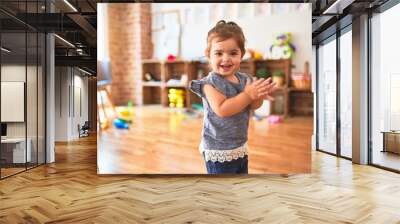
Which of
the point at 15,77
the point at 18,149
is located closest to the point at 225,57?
the point at 15,77

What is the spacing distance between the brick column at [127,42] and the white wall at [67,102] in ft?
6.77

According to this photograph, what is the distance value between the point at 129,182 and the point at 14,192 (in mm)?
1393

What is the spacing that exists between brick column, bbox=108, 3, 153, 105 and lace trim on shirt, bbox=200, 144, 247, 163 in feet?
4.50

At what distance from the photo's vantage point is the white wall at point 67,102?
761cm

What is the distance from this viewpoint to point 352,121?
744cm

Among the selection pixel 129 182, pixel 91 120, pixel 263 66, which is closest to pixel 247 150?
pixel 263 66

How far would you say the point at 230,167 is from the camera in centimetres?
566

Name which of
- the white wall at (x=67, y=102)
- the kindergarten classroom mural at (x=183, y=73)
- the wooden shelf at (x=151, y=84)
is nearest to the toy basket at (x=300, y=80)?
the kindergarten classroom mural at (x=183, y=73)

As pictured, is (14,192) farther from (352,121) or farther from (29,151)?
(352,121)

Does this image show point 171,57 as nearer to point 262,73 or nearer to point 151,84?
point 151,84

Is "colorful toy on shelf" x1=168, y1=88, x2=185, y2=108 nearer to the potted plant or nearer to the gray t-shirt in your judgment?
the gray t-shirt

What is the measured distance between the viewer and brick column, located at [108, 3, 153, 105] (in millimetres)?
5625

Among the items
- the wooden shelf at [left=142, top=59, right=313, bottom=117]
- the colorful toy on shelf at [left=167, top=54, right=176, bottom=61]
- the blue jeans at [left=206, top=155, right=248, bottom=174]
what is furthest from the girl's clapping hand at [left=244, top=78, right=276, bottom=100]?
the colorful toy on shelf at [left=167, top=54, right=176, bottom=61]

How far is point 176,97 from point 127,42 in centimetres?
101
